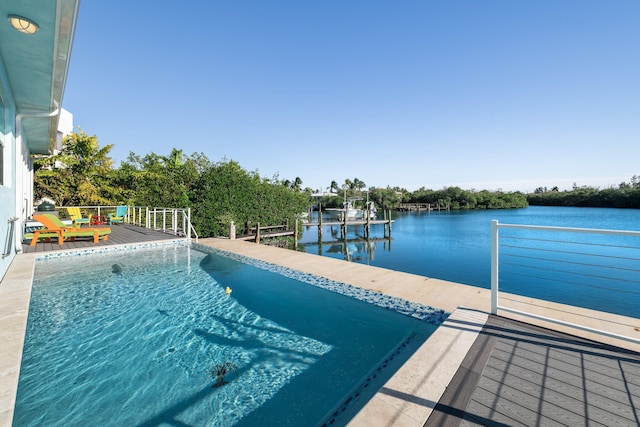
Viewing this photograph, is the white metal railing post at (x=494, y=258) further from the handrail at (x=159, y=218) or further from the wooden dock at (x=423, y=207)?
the wooden dock at (x=423, y=207)

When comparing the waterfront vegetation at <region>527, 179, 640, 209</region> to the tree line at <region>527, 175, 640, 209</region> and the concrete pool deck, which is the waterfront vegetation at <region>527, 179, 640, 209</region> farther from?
the concrete pool deck

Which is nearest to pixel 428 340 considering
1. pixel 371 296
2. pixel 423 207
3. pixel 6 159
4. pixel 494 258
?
pixel 494 258

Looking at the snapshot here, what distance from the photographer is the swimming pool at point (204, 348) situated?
254 cm

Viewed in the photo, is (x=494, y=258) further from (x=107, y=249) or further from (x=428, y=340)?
(x=107, y=249)

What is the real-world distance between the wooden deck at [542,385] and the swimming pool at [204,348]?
3.54 feet

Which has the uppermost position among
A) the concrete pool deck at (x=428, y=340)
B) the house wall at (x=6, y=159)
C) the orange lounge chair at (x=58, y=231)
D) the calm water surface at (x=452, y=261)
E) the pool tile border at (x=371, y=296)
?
the house wall at (x=6, y=159)

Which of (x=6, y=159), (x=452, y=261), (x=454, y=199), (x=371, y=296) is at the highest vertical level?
(x=454, y=199)

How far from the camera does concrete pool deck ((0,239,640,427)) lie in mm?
1793

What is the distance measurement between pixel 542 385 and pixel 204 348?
11.7 ft

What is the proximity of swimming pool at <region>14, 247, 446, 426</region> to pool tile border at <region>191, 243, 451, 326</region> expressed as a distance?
0.08ft

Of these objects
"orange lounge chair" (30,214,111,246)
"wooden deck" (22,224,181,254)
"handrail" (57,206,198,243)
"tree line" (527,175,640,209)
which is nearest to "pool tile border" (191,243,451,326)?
"wooden deck" (22,224,181,254)

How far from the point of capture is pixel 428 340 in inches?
104

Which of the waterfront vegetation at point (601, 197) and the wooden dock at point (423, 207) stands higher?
the waterfront vegetation at point (601, 197)

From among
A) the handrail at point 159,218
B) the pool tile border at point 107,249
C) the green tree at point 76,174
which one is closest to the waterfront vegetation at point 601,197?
the handrail at point 159,218
